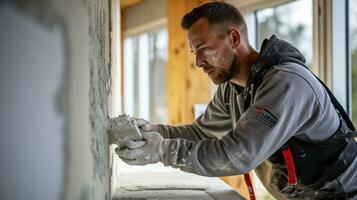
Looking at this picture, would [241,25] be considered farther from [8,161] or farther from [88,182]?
[8,161]

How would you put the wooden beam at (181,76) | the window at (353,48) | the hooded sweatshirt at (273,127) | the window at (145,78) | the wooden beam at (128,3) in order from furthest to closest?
the window at (145,78), the wooden beam at (128,3), the wooden beam at (181,76), the window at (353,48), the hooded sweatshirt at (273,127)

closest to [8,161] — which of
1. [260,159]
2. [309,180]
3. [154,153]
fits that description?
[154,153]

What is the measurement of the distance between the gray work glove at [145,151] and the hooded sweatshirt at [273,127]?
0.9 inches

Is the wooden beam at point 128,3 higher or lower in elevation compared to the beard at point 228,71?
higher

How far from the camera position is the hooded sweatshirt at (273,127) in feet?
4.31

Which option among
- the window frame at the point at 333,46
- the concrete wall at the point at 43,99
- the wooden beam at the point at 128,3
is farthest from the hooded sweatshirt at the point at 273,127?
the wooden beam at the point at 128,3

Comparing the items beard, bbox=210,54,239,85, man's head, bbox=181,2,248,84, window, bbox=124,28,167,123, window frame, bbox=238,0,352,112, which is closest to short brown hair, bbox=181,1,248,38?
man's head, bbox=181,2,248,84

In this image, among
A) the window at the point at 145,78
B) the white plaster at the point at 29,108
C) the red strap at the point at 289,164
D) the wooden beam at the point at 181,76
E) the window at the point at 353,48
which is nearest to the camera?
the white plaster at the point at 29,108

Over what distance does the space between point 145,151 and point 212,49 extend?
0.50 meters

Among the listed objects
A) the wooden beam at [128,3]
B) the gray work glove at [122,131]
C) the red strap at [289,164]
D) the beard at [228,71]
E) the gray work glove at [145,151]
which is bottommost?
the red strap at [289,164]

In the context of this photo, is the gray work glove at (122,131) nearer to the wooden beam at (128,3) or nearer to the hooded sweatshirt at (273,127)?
the hooded sweatshirt at (273,127)

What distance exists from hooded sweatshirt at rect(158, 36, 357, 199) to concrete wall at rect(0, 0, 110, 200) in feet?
1.72

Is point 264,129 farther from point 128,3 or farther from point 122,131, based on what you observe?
point 128,3

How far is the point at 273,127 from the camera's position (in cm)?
131
